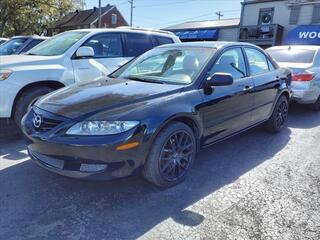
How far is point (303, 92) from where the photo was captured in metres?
6.50

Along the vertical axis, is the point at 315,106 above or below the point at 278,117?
below

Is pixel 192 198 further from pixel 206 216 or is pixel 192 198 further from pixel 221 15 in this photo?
pixel 221 15

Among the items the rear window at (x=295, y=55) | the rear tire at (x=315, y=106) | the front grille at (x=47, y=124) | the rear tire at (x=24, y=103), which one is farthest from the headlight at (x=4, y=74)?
the rear tire at (x=315, y=106)

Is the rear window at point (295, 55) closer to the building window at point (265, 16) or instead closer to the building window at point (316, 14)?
the building window at point (316, 14)

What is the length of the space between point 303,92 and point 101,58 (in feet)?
13.7

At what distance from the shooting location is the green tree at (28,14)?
105ft

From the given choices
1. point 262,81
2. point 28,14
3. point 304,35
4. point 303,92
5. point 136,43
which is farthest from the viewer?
point 28,14

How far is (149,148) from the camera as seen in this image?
10.1 ft

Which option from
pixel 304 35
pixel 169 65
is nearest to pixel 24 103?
pixel 169 65

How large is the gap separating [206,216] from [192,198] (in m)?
0.34

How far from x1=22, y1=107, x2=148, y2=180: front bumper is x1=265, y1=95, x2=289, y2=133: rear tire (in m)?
3.13

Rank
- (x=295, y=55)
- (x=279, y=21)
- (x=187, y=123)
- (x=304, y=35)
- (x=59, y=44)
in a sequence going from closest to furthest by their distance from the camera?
(x=187, y=123)
(x=59, y=44)
(x=295, y=55)
(x=304, y=35)
(x=279, y=21)

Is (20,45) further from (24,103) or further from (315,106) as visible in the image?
(315,106)

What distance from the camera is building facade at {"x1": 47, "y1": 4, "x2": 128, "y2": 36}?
47.1m
